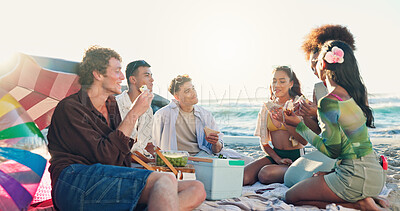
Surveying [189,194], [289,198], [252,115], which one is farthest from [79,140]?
[252,115]

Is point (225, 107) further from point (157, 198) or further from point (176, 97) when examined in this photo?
point (157, 198)

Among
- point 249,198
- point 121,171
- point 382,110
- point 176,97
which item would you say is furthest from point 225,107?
point 121,171

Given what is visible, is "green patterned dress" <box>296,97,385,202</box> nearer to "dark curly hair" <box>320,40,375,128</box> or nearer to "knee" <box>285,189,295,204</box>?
"dark curly hair" <box>320,40,375,128</box>

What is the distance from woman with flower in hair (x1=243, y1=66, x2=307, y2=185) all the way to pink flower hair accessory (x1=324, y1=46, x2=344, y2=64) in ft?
5.25

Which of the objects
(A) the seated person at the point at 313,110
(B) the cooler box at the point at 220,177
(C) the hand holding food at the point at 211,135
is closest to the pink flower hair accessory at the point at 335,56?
(A) the seated person at the point at 313,110

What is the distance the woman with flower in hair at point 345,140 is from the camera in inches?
118

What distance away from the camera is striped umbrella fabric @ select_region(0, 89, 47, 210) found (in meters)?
2.59

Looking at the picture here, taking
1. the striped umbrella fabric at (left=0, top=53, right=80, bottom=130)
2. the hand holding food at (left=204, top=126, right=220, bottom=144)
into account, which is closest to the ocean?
the hand holding food at (left=204, top=126, right=220, bottom=144)

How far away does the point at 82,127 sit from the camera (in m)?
2.47

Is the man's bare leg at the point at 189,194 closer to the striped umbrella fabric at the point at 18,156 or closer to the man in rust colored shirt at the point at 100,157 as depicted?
the man in rust colored shirt at the point at 100,157

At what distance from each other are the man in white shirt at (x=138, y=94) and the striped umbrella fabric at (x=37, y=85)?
1.01 meters

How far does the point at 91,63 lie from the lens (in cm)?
289

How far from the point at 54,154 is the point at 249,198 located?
6.28ft

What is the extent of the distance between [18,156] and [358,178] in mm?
2690
